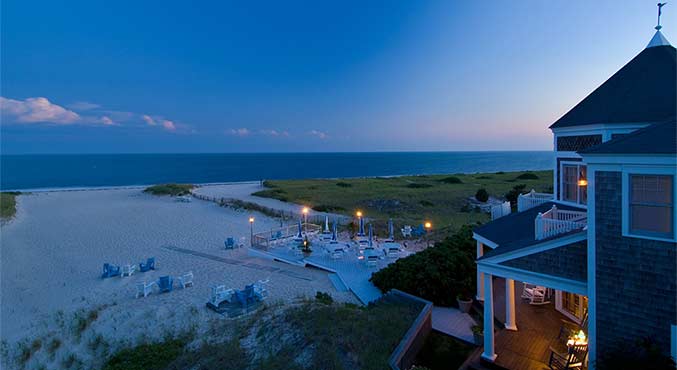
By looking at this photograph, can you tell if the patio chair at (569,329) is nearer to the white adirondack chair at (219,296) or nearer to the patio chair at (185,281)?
the white adirondack chair at (219,296)

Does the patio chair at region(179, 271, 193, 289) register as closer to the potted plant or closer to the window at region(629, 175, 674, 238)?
the potted plant

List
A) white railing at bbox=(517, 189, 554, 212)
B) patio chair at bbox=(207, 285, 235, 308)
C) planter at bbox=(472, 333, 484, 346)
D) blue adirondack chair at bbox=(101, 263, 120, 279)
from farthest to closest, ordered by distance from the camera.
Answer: blue adirondack chair at bbox=(101, 263, 120, 279), white railing at bbox=(517, 189, 554, 212), patio chair at bbox=(207, 285, 235, 308), planter at bbox=(472, 333, 484, 346)

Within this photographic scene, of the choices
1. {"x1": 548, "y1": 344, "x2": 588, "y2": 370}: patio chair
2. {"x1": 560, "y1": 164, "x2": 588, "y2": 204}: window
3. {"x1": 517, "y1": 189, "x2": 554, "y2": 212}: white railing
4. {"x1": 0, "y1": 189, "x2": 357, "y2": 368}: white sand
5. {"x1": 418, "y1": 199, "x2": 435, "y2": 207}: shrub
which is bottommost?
{"x1": 418, "y1": 199, "x2": 435, "y2": 207}: shrub

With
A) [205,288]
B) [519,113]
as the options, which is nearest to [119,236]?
[205,288]

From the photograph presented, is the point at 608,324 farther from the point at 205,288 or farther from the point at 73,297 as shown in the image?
the point at 73,297

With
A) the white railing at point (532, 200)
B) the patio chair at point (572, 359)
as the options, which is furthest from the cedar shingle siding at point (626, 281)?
the white railing at point (532, 200)

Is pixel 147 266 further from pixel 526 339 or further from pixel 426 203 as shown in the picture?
pixel 426 203

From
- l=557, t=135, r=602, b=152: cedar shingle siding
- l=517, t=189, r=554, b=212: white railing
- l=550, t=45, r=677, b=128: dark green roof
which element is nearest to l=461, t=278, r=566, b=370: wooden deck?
l=517, t=189, r=554, b=212: white railing
